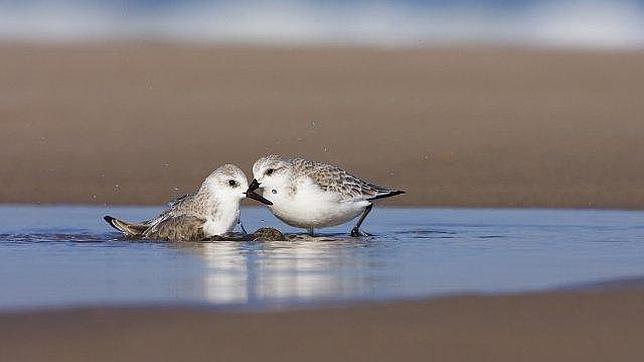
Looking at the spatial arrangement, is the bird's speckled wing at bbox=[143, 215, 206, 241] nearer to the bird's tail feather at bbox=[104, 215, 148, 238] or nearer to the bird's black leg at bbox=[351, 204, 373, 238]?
the bird's tail feather at bbox=[104, 215, 148, 238]

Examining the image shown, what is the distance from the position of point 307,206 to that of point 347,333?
Result: 214 inches

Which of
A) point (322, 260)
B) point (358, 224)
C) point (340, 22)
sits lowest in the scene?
point (322, 260)

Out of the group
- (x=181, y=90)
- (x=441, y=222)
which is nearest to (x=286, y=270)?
(x=441, y=222)

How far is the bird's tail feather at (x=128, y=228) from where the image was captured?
12828 millimetres

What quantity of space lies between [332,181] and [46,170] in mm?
4892

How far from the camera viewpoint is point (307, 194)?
1330 cm

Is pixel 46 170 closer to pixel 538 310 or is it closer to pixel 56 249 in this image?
pixel 56 249

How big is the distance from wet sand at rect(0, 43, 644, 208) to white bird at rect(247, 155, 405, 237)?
265 centimetres

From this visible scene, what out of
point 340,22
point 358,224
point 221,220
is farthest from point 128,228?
point 340,22

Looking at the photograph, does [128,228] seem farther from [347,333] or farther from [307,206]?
[347,333]

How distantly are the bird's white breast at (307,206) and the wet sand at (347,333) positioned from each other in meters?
4.45

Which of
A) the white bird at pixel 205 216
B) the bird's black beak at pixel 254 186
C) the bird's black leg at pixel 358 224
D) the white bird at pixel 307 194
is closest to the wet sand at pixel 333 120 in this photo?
the bird's black leg at pixel 358 224

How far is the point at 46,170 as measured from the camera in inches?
687

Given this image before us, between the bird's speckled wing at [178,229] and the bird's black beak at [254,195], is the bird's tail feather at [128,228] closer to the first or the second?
the bird's speckled wing at [178,229]
